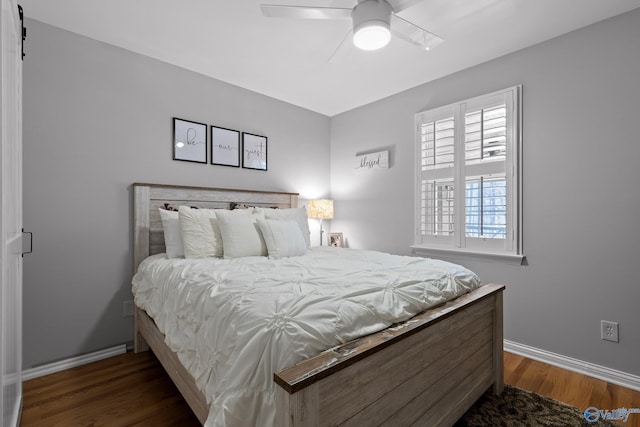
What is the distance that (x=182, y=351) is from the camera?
1.46 m

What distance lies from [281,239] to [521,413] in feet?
6.15

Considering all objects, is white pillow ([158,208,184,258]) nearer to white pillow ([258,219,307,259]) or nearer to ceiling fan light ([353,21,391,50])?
white pillow ([258,219,307,259])

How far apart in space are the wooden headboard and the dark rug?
8.33ft

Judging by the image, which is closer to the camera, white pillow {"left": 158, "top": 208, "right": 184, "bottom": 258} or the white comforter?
the white comforter

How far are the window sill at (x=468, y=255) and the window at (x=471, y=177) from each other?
1 cm

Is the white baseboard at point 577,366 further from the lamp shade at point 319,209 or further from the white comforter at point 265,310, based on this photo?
the lamp shade at point 319,209

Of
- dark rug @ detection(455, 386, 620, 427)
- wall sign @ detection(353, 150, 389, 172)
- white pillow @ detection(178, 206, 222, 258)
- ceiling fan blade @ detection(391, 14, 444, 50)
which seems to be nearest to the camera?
dark rug @ detection(455, 386, 620, 427)

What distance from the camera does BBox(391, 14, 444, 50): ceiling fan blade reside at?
1.92 metres

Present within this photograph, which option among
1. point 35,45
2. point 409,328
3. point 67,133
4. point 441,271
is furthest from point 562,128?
point 35,45

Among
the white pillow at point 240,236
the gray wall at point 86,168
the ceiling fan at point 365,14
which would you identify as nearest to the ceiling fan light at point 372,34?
the ceiling fan at point 365,14

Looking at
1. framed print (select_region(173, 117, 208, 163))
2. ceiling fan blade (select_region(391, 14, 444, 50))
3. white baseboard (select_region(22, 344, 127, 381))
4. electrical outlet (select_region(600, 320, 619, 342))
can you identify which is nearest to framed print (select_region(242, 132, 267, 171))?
framed print (select_region(173, 117, 208, 163))

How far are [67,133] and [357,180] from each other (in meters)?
2.86

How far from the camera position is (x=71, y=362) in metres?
2.28

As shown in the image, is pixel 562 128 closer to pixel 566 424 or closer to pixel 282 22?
pixel 566 424
